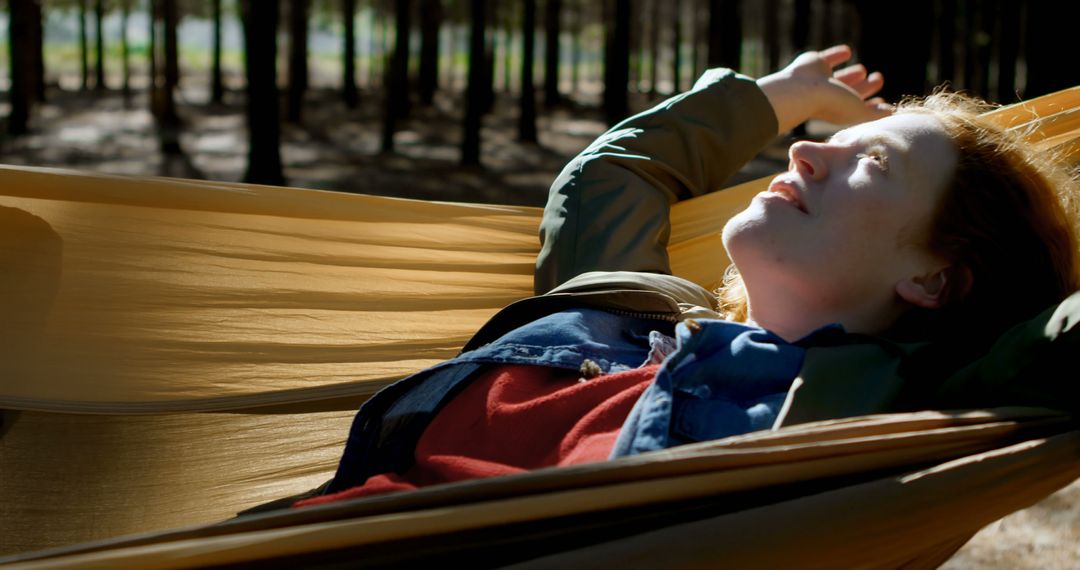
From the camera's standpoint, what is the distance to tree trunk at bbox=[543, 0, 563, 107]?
17.3m

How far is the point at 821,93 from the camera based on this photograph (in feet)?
8.29

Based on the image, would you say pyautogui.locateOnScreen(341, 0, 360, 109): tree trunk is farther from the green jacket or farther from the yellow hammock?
the green jacket

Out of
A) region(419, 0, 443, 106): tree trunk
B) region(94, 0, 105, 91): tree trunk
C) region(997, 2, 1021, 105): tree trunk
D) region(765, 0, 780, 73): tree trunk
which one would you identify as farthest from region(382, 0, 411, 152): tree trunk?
region(765, 0, 780, 73): tree trunk

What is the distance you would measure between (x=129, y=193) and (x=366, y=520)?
1.62 meters

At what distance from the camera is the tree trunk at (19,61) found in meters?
12.4

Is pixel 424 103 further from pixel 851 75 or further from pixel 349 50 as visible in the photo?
pixel 851 75

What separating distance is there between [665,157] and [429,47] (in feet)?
55.9

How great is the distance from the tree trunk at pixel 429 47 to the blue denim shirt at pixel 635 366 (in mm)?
15151

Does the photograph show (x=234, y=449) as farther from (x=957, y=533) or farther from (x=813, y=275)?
(x=957, y=533)

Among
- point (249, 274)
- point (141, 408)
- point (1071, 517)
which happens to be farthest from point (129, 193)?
point (1071, 517)

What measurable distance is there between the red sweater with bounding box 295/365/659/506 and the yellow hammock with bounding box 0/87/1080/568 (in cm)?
28

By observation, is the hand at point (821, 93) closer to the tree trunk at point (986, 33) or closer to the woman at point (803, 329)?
the woman at point (803, 329)

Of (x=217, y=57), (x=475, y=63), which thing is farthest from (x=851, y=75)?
(x=217, y=57)

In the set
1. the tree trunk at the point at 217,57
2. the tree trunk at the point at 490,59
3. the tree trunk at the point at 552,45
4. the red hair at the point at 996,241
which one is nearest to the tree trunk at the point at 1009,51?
the tree trunk at the point at 552,45
